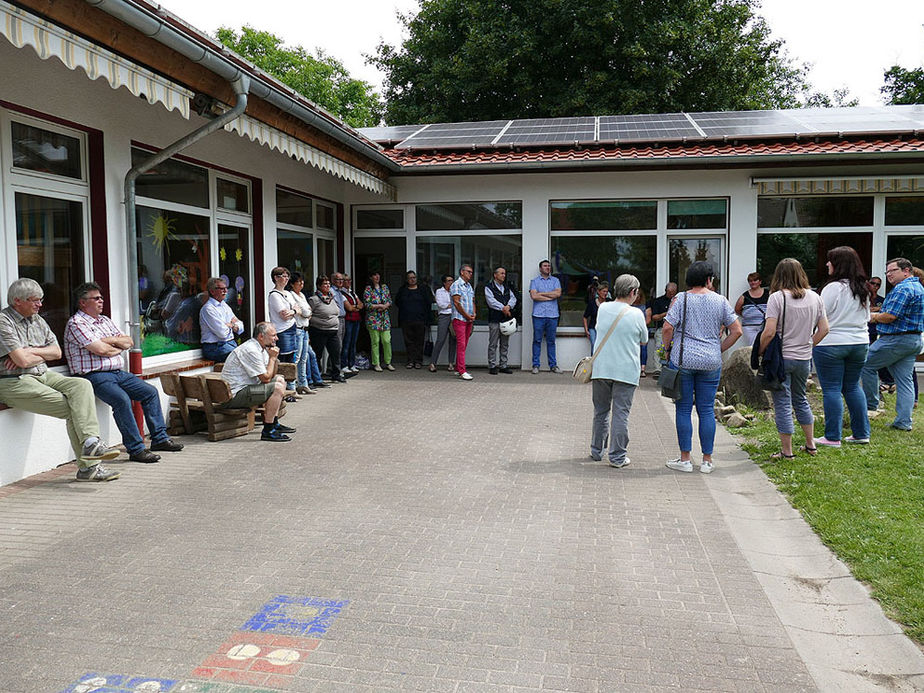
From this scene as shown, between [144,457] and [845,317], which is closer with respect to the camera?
[144,457]

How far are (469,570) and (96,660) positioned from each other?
6.24 feet

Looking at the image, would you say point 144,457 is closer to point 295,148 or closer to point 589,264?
point 295,148

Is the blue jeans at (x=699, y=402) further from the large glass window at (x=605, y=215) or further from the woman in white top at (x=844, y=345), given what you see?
the large glass window at (x=605, y=215)

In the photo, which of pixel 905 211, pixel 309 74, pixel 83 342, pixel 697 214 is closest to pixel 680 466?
pixel 83 342

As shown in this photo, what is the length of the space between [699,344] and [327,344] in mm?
6702

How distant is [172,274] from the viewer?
8.62m

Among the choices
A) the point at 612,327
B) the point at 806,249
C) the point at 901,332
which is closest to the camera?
the point at 612,327

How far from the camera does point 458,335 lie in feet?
40.9

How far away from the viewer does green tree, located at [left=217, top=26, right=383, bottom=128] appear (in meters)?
40.2

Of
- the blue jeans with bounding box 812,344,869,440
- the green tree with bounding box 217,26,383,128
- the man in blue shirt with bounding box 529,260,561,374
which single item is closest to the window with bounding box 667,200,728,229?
the man in blue shirt with bounding box 529,260,561,374

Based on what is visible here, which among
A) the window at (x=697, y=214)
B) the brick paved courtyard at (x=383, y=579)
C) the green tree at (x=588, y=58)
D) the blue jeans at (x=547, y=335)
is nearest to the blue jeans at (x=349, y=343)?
the blue jeans at (x=547, y=335)

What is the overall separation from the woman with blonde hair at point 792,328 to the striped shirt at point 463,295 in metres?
6.47

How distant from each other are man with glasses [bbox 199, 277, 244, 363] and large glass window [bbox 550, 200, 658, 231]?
638 cm

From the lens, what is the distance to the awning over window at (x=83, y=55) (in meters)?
4.39
